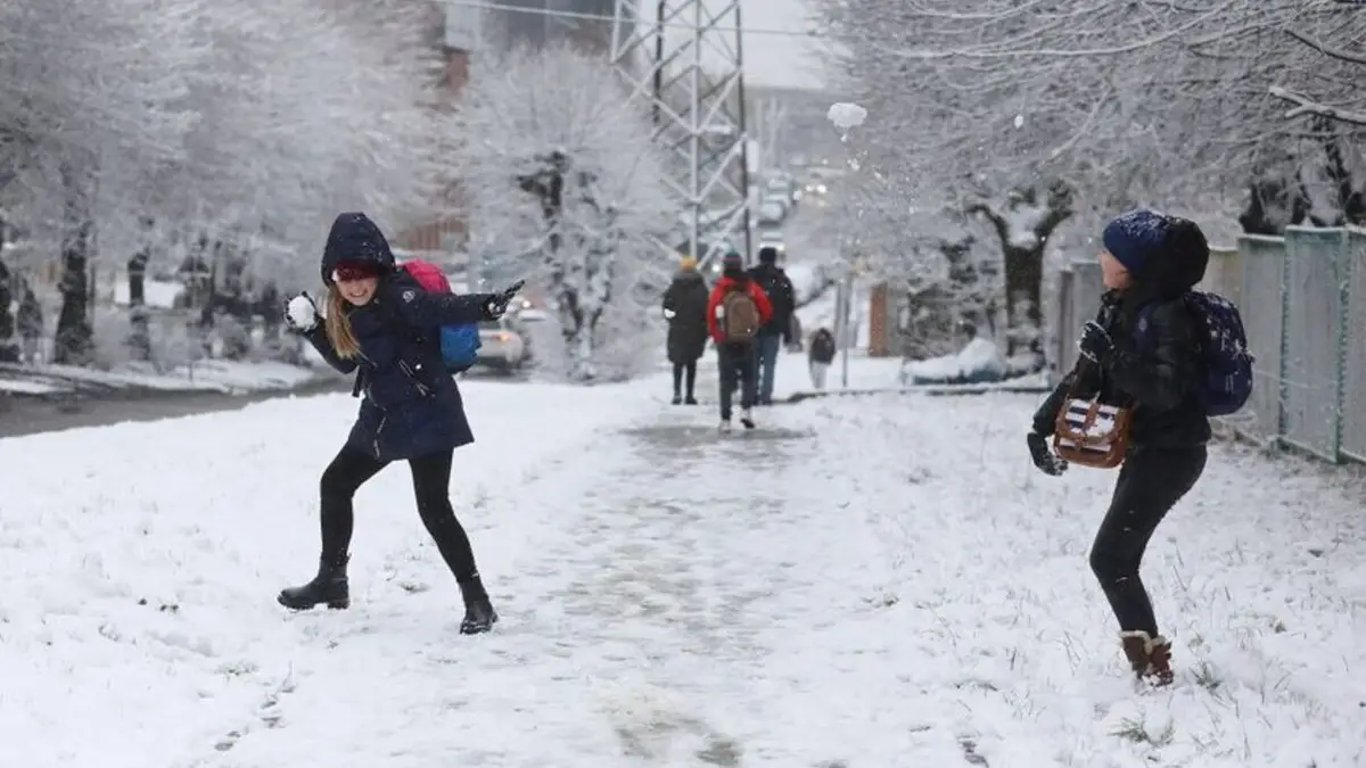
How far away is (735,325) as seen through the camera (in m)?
15.6

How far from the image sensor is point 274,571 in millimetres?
8281

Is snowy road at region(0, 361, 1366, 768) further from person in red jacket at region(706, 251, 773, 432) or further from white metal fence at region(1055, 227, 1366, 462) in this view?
person in red jacket at region(706, 251, 773, 432)

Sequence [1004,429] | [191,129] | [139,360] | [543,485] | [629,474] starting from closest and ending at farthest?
[543,485] < [629,474] < [1004,429] < [191,129] < [139,360]

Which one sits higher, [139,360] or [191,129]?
[191,129]

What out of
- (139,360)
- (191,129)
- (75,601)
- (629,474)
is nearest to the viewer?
(75,601)

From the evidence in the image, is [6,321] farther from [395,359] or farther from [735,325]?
[395,359]

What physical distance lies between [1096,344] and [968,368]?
22.5 m

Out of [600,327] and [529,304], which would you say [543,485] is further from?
[529,304]

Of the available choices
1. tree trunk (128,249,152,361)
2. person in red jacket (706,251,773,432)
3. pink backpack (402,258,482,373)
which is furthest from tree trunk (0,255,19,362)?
pink backpack (402,258,482,373)

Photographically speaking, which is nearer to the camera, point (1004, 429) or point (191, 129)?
point (1004, 429)

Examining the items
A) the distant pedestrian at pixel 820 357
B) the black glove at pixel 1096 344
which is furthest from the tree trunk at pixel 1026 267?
the black glove at pixel 1096 344

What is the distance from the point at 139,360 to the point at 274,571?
27.5 metres

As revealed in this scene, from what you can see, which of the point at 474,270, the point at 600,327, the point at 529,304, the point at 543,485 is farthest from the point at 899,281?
the point at 543,485

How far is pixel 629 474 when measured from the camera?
43.2ft
